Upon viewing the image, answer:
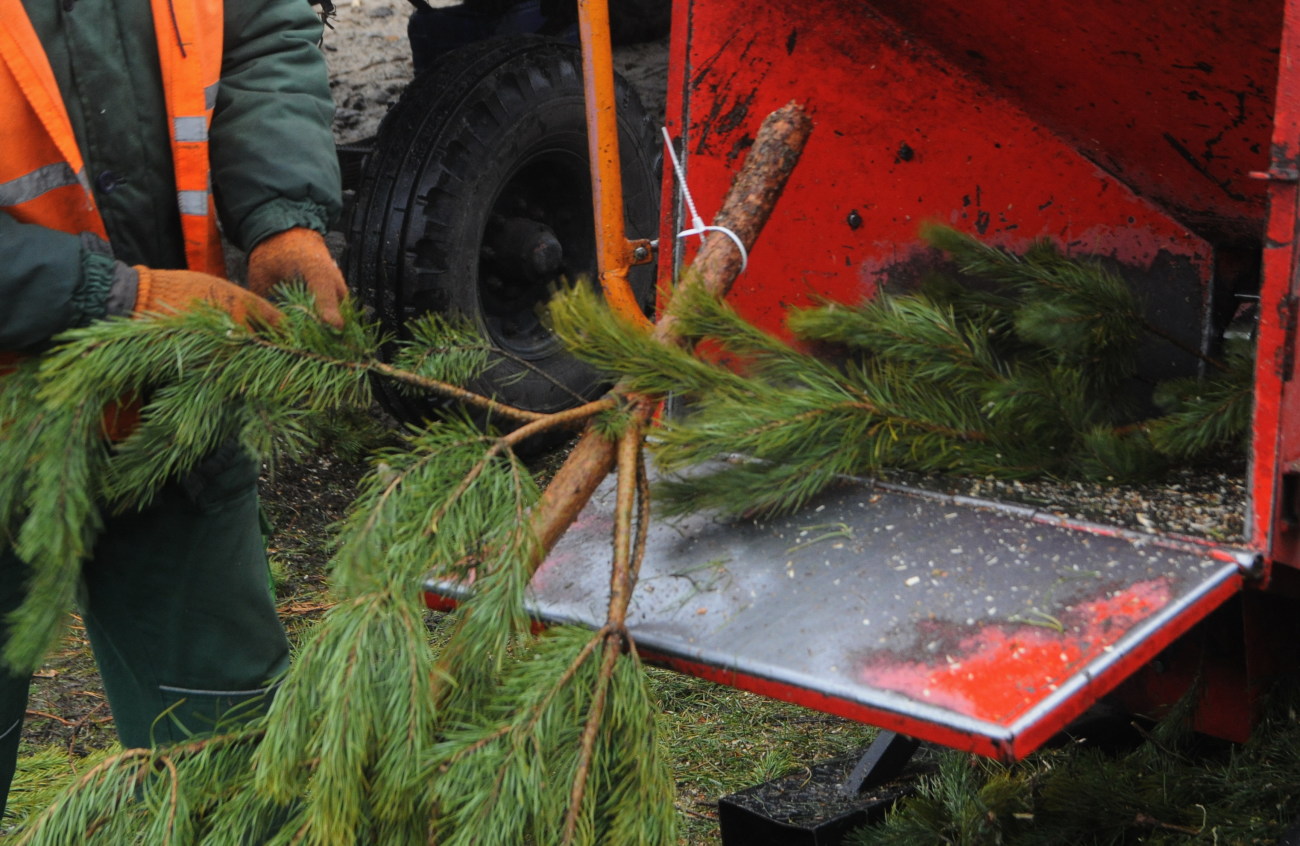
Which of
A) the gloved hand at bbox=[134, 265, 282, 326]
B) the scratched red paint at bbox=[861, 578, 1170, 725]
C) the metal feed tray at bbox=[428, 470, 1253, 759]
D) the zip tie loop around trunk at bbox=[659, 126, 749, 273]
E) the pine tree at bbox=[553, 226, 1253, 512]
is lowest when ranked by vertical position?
the metal feed tray at bbox=[428, 470, 1253, 759]

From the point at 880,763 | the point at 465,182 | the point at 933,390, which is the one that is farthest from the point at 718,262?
the point at 465,182

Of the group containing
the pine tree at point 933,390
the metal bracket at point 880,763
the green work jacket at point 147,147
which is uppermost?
the green work jacket at point 147,147

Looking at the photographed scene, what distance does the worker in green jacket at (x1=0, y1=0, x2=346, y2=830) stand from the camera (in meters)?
1.57

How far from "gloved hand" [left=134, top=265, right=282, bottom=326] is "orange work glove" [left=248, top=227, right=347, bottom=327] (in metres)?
0.24

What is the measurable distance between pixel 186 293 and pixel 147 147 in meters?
0.31

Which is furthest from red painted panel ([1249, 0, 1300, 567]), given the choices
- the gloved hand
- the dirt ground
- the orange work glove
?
the dirt ground

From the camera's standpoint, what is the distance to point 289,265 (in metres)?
1.88

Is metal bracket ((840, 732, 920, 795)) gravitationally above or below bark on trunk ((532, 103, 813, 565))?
below

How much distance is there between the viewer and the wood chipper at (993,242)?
50.2 inches

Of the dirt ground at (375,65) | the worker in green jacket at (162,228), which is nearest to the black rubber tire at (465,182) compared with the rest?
the dirt ground at (375,65)

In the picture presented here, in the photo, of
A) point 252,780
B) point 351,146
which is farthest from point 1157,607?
point 351,146

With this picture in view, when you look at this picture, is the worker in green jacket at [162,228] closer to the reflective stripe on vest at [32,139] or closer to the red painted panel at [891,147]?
the reflective stripe on vest at [32,139]

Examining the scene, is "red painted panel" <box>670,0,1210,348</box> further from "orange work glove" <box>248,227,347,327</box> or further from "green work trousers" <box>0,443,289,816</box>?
"green work trousers" <box>0,443,289,816</box>

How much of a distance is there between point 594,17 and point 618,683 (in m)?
1.51
